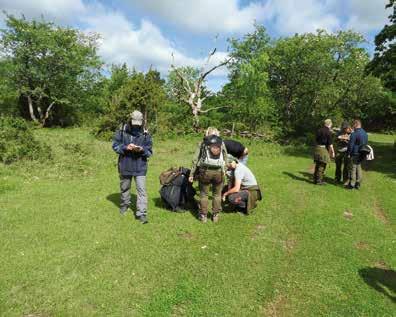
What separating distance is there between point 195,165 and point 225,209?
1.78m

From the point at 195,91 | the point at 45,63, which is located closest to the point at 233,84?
the point at 195,91

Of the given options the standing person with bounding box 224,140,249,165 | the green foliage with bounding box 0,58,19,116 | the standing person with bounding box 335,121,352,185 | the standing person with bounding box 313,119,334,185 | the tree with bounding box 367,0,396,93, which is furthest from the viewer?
the green foliage with bounding box 0,58,19,116

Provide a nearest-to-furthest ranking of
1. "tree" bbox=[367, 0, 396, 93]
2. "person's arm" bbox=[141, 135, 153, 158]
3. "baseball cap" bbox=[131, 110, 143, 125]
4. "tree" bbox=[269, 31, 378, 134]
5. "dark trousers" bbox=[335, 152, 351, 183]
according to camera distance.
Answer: "baseball cap" bbox=[131, 110, 143, 125], "person's arm" bbox=[141, 135, 153, 158], "dark trousers" bbox=[335, 152, 351, 183], "tree" bbox=[367, 0, 396, 93], "tree" bbox=[269, 31, 378, 134]

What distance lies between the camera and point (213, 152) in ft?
26.5

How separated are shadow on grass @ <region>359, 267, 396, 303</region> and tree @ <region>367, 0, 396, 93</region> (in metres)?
16.6

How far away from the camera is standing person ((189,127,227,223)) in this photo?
8.16 metres

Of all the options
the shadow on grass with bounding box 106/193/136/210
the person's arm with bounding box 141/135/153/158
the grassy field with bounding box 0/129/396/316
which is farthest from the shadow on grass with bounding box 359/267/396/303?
the shadow on grass with bounding box 106/193/136/210

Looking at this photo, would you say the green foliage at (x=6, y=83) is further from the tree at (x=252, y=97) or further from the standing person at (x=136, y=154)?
the standing person at (x=136, y=154)

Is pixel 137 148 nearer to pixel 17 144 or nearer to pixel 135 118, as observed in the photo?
pixel 135 118

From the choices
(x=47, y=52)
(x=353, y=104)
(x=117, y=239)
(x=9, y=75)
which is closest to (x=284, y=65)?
(x=353, y=104)

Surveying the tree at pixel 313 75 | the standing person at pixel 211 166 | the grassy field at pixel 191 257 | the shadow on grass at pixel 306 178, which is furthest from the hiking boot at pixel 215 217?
the tree at pixel 313 75

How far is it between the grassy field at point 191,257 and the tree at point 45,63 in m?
24.1

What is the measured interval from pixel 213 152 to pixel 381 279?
4.05m

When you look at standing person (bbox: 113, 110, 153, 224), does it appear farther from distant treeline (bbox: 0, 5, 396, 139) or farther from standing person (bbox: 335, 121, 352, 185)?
distant treeline (bbox: 0, 5, 396, 139)
